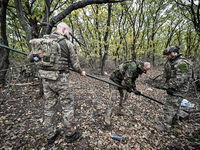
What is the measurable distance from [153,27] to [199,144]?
1726 centimetres

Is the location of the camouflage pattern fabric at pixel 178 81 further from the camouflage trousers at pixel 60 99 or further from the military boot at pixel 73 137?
the camouflage trousers at pixel 60 99

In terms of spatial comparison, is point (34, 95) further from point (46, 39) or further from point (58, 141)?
point (46, 39)

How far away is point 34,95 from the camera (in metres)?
4.88

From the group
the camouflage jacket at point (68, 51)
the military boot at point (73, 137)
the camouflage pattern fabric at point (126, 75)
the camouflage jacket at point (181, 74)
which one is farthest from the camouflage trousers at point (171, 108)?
the camouflage jacket at point (68, 51)

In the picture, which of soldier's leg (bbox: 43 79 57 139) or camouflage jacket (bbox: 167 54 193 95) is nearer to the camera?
soldier's leg (bbox: 43 79 57 139)

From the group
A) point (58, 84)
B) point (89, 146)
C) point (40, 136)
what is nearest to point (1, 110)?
point (40, 136)

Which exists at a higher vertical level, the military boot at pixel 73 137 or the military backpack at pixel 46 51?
the military backpack at pixel 46 51

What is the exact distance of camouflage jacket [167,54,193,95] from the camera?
9.96 feet

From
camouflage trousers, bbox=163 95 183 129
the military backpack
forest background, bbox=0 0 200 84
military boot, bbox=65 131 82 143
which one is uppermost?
forest background, bbox=0 0 200 84

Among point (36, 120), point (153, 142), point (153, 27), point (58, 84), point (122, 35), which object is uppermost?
point (153, 27)

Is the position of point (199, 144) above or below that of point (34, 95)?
below

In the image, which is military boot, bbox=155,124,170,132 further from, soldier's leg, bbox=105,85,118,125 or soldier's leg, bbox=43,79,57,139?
soldier's leg, bbox=43,79,57,139

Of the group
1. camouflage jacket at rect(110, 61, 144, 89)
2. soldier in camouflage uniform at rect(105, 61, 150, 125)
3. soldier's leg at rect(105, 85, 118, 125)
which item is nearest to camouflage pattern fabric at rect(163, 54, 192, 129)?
soldier in camouflage uniform at rect(105, 61, 150, 125)

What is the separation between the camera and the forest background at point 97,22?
449 cm
